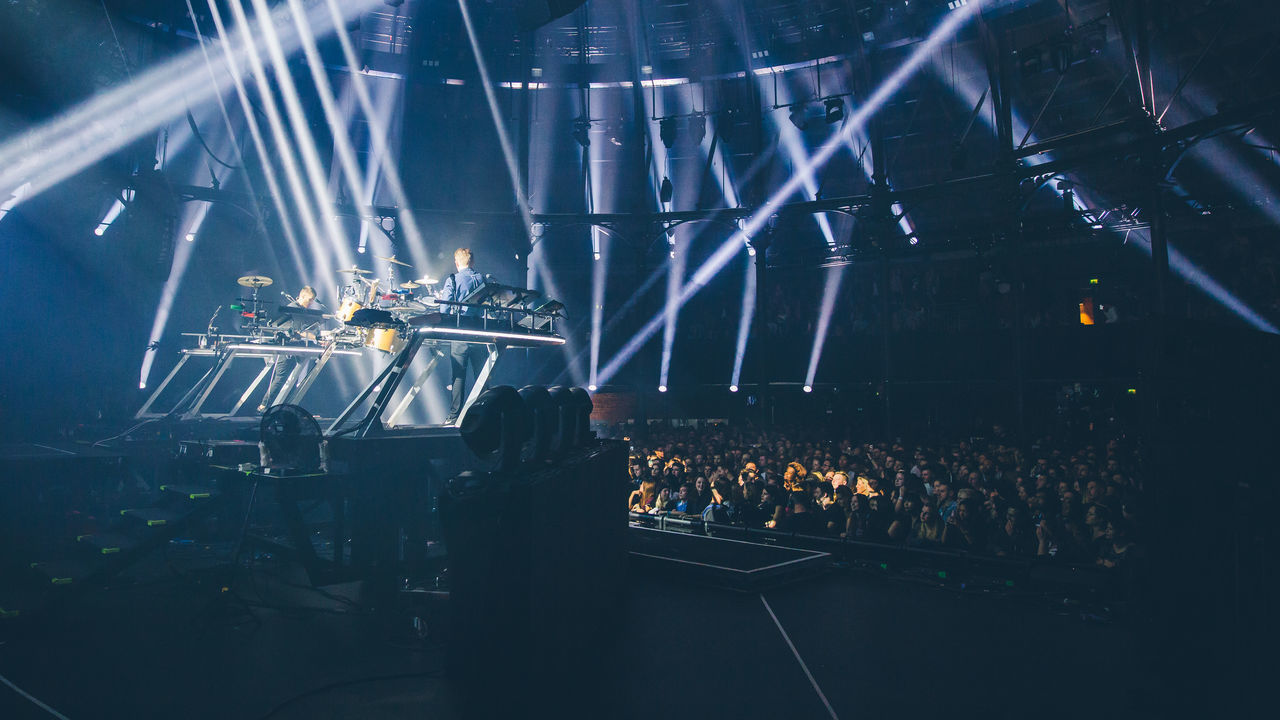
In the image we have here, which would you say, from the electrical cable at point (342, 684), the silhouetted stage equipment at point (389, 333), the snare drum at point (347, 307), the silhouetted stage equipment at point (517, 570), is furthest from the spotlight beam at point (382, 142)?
the electrical cable at point (342, 684)

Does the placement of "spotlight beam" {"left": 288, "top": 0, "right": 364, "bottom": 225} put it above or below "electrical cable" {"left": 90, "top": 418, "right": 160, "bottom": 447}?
above

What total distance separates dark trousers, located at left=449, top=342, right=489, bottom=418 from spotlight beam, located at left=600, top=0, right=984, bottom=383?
36.0 ft

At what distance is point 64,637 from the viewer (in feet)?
15.0

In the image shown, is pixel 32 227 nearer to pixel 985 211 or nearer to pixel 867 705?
pixel 867 705

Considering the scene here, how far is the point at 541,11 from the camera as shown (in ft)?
31.5

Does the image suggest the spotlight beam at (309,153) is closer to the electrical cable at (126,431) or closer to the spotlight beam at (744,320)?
the electrical cable at (126,431)

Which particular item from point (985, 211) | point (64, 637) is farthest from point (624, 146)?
point (64, 637)

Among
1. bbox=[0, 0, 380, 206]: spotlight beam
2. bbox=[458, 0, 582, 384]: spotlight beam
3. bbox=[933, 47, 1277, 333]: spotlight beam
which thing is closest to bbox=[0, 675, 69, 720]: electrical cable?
bbox=[0, 0, 380, 206]: spotlight beam

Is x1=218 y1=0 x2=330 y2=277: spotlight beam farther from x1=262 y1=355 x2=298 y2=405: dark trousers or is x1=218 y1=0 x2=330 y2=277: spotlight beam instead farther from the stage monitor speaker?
the stage monitor speaker

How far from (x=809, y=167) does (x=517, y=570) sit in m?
20.0

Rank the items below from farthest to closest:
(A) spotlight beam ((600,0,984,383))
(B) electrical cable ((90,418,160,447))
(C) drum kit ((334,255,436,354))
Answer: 1. (A) spotlight beam ((600,0,984,383))
2. (B) electrical cable ((90,418,160,447))
3. (C) drum kit ((334,255,436,354))

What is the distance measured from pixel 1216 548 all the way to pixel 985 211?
18.4 meters

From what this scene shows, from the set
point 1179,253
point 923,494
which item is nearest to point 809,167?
point 1179,253

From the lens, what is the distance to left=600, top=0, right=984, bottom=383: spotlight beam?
54.5 ft
